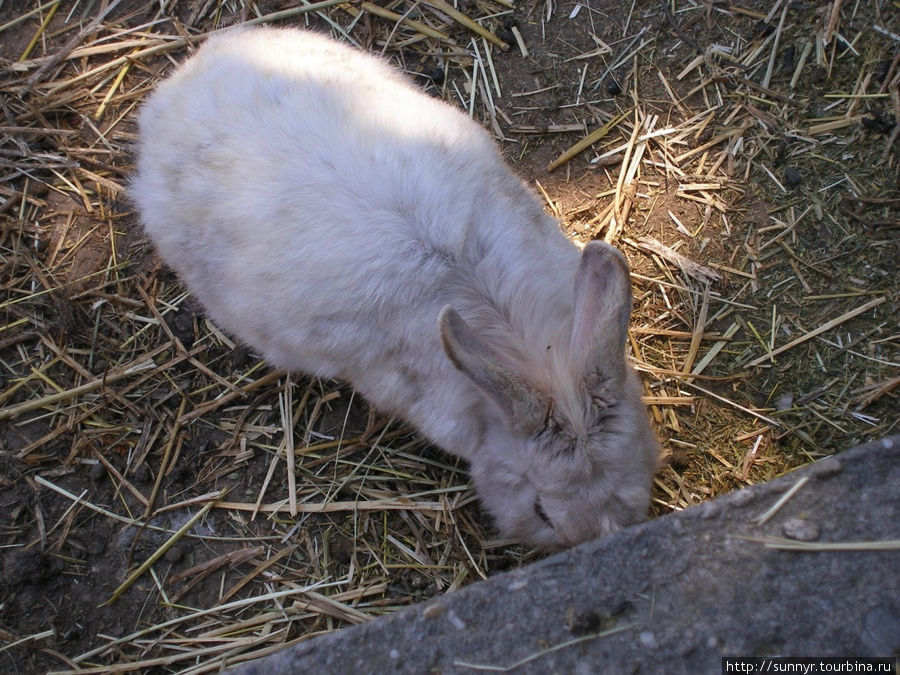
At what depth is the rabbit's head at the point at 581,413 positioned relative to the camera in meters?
2.31

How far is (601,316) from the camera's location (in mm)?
2365

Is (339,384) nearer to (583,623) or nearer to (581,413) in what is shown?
(581,413)

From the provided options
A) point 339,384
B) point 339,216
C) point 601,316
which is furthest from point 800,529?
A: point 339,384

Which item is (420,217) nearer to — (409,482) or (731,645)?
(409,482)

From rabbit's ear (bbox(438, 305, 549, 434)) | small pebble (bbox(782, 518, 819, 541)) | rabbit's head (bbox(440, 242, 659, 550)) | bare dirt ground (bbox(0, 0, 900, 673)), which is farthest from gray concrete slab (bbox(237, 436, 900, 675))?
bare dirt ground (bbox(0, 0, 900, 673))

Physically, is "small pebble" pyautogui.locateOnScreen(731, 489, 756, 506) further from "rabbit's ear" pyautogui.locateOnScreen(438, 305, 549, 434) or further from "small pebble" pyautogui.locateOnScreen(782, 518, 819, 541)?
"rabbit's ear" pyautogui.locateOnScreen(438, 305, 549, 434)

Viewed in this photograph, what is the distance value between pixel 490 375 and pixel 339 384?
126 cm

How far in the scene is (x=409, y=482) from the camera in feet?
10.5

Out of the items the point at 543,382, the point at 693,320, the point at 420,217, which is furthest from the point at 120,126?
the point at 693,320

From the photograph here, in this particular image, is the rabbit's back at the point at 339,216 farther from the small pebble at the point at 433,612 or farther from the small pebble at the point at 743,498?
the small pebble at the point at 743,498

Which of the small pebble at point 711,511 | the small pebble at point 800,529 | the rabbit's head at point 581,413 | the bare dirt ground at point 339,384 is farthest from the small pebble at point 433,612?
the small pebble at point 800,529

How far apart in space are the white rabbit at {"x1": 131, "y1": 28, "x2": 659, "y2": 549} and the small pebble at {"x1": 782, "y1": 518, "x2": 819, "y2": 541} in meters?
0.51

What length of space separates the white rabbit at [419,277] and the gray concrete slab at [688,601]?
0.34 m

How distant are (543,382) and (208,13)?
3.15 metres
